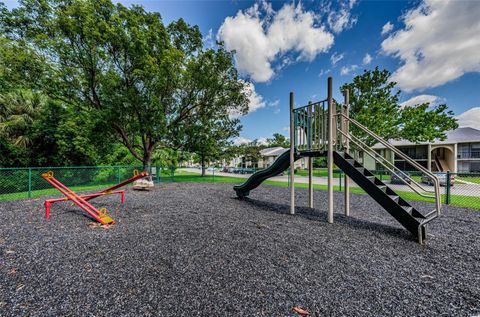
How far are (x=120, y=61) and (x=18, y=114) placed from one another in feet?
27.6

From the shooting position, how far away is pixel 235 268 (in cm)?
244

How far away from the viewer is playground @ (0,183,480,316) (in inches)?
71.3

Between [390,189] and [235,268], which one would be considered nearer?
[235,268]

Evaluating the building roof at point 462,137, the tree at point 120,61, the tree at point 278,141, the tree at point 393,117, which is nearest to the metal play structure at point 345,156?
the tree at point 120,61

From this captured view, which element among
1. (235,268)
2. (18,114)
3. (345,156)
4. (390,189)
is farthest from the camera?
(18,114)

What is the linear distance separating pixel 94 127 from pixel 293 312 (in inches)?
529

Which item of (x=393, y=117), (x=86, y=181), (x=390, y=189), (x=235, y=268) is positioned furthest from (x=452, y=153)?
(x=86, y=181)

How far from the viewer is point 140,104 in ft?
35.0

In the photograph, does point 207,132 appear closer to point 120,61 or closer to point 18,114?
point 120,61

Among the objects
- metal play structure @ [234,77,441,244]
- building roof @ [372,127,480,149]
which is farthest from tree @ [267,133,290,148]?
metal play structure @ [234,77,441,244]

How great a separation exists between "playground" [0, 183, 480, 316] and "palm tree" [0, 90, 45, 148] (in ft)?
38.8

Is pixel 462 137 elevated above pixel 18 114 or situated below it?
below

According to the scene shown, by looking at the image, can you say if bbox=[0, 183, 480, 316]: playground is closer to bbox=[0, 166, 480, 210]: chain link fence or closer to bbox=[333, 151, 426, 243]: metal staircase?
bbox=[333, 151, 426, 243]: metal staircase

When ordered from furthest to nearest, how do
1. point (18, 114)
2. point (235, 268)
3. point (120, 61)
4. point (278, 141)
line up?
point (278, 141) < point (18, 114) < point (120, 61) < point (235, 268)
